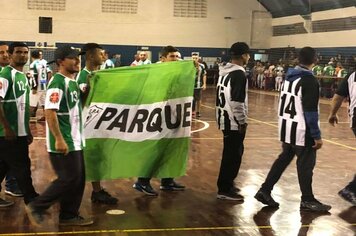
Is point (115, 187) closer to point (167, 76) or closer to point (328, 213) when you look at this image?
point (167, 76)

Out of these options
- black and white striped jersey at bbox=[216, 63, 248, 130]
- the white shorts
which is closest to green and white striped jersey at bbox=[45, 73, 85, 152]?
black and white striped jersey at bbox=[216, 63, 248, 130]

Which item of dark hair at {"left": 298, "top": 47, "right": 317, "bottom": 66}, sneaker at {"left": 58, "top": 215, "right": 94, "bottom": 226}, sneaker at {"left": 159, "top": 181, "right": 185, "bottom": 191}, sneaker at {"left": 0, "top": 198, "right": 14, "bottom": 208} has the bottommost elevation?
sneaker at {"left": 159, "top": 181, "right": 185, "bottom": 191}

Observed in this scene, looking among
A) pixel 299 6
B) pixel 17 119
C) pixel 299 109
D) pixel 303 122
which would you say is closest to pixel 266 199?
pixel 303 122

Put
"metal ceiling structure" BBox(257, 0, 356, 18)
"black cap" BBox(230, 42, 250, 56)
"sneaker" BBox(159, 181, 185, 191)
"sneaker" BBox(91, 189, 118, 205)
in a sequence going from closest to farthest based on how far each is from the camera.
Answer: "sneaker" BBox(91, 189, 118, 205) < "black cap" BBox(230, 42, 250, 56) < "sneaker" BBox(159, 181, 185, 191) < "metal ceiling structure" BBox(257, 0, 356, 18)

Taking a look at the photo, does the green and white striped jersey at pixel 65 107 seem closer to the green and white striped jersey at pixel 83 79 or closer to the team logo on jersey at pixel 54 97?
the team logo on jersey at pixel 54 97

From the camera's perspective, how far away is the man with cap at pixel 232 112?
569 cm

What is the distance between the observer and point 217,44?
3397 centimetres

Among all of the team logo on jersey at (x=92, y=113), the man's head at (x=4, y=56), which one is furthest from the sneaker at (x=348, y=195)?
the man's head at (x=4, y=56)

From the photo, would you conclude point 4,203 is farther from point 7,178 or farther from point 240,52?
point 240,52

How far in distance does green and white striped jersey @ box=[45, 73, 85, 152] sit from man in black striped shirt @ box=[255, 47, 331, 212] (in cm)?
225

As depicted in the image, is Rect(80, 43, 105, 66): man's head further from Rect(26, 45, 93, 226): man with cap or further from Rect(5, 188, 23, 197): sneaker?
Rect(5, 188, 23, 197): sneaker

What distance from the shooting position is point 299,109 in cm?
538

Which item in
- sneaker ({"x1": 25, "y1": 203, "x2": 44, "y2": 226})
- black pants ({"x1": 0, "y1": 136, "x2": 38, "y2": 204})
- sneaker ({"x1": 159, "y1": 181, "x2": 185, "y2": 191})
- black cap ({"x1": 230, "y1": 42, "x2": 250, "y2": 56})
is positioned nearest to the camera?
sneaker ({"x1": 25, "y1": 203, "x2": 44, "y2": 226})

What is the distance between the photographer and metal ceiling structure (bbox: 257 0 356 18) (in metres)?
27.2
